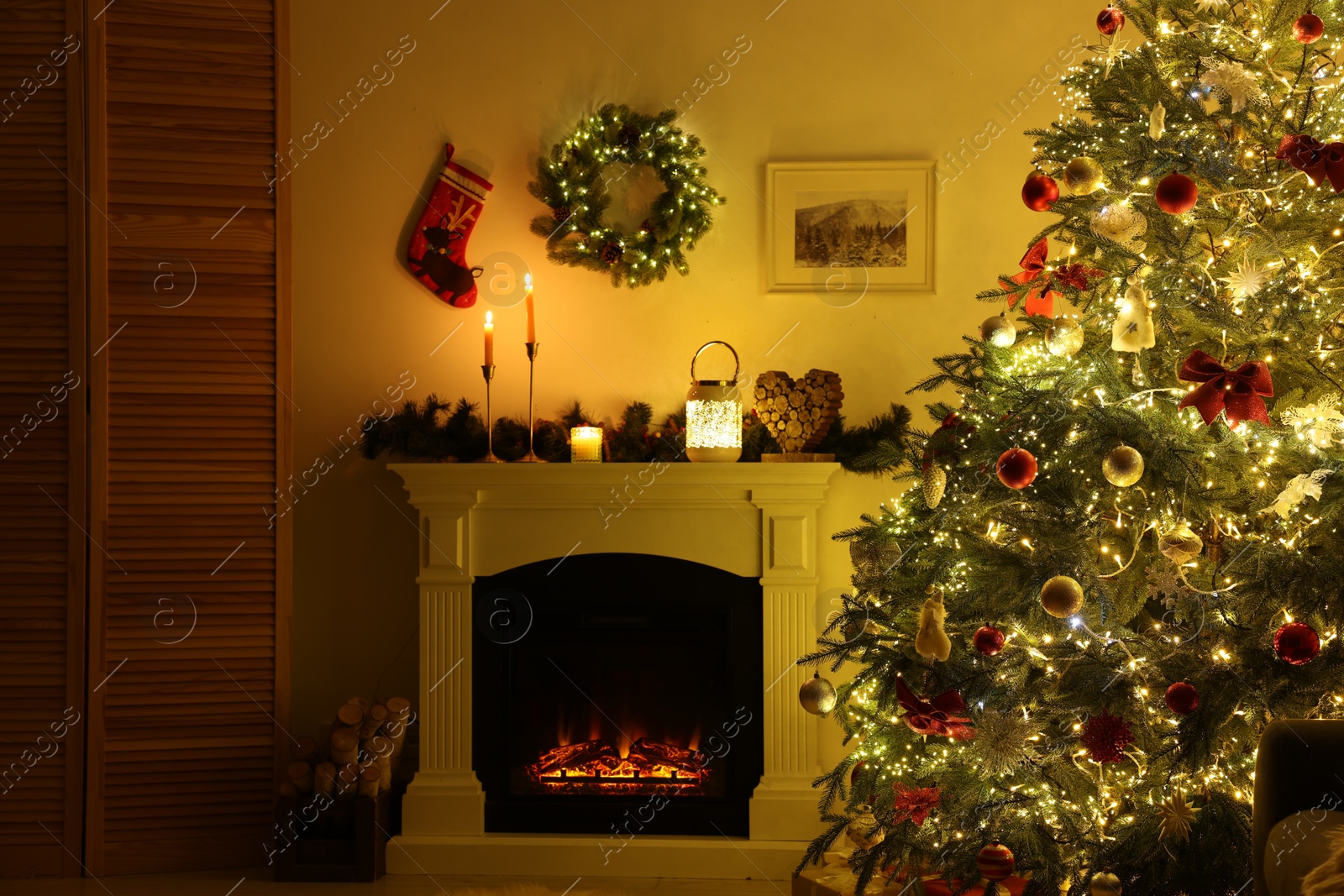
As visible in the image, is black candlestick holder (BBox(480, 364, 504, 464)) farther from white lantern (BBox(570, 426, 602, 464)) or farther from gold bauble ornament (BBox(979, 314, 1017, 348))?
gold bauble ornament (BBox(979, 314, 1017, 348))

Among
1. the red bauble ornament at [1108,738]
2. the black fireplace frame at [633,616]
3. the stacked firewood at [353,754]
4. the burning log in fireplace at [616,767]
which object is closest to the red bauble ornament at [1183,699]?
the red bauble ornament at [1108,738]

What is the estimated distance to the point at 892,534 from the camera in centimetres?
229

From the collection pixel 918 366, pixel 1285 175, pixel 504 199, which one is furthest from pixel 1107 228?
pixel 504 199

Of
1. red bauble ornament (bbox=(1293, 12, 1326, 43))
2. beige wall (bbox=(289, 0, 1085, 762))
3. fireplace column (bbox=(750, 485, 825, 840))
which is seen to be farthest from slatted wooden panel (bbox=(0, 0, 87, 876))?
red bauble ornament (bbox=(1293, 12, 1326, 43))

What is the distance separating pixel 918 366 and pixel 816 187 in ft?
2.15

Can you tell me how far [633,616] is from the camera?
303 cm

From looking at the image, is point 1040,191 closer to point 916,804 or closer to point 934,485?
point 934,485

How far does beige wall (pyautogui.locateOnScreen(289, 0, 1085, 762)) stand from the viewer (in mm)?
3258

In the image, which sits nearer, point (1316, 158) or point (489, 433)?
point (1316, 158)

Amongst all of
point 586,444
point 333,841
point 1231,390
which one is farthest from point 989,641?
point 333,841

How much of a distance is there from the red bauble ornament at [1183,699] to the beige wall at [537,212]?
1.55 meters

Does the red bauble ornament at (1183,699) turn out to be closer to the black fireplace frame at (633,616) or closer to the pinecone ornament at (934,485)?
the pinecone ornament at (934,485)

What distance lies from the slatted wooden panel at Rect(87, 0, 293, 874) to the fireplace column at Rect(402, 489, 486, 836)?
0.43 m

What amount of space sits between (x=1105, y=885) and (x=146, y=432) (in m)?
2.71
